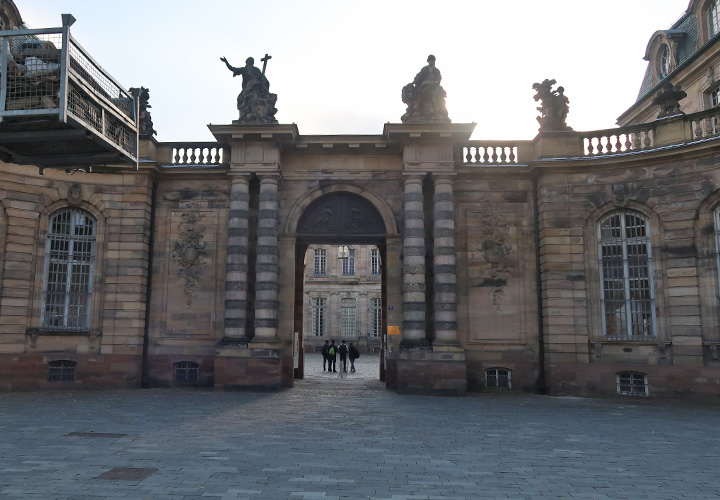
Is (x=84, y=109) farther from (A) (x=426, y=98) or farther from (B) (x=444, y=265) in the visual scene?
(A) (x=426, y=98)

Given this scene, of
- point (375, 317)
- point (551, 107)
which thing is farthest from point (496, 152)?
point (375, 317)

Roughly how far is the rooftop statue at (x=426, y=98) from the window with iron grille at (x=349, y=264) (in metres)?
37.8

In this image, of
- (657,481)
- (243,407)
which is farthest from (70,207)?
(657,481)

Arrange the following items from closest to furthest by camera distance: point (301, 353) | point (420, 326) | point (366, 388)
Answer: point (420, 326) → point (366, 388) → point (301, 353)

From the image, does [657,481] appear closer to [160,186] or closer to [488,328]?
[488,328]

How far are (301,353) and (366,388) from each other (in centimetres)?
502

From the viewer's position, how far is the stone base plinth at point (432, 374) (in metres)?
19.2

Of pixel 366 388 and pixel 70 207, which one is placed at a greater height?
pixel 70 207

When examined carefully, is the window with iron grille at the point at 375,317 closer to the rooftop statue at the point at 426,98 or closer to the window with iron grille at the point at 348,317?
the window with iron grille at the point at 348,317

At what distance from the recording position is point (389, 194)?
2173 cm

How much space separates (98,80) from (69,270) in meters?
13.6

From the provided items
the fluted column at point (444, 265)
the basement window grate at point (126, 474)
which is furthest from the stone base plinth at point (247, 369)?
the basement window grate at point (126, 474)

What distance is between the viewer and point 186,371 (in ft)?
69.1

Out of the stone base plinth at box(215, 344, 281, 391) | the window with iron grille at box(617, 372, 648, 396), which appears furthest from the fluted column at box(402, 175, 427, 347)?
the window with iron grille at box(617, 372, 648, 396)
